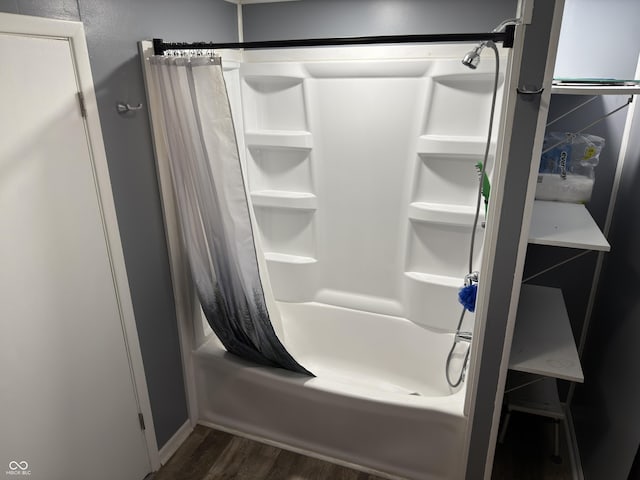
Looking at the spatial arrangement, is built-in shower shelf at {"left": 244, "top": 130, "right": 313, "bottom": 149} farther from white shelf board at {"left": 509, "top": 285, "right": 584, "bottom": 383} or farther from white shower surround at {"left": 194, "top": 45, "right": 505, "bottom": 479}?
white shelf board at {"left": 509, "top": 285, "right": 584, "bottom": 383}

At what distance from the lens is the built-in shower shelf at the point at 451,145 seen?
2213mm

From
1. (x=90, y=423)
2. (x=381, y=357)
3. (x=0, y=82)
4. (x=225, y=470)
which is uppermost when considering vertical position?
(x=0, y=82)

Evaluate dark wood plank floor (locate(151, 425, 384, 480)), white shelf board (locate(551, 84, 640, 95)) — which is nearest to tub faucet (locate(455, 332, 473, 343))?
dark wood plank floor (locate(151, 425, 384, 480))

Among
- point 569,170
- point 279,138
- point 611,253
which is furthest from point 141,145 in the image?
point 611,253

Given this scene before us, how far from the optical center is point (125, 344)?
1.83 meters

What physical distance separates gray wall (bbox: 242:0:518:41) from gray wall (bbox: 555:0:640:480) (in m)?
0.35

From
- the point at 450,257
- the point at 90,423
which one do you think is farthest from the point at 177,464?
the point at 450,257

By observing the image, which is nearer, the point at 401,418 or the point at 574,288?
the point at 401,418

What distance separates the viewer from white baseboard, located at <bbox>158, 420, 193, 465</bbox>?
2146 mm

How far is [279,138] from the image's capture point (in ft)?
8.41

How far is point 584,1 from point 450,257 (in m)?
1.29

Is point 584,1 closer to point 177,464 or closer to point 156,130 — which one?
point 156,130

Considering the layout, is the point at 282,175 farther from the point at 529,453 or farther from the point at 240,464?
the point at 529,453

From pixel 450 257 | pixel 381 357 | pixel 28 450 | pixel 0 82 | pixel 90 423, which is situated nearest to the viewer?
pixel 0 82
